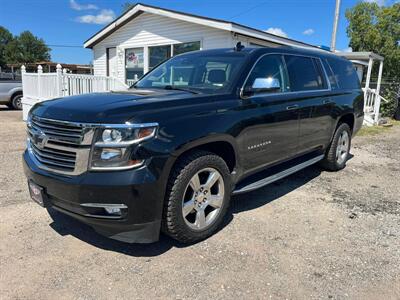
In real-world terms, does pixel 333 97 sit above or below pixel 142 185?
above

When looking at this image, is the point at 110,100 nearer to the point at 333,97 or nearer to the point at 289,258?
the point at 289,258

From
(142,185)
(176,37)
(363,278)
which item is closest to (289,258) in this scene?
(363,278)

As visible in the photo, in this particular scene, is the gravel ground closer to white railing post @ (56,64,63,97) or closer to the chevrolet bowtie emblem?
the chevrolet bowtie emblem

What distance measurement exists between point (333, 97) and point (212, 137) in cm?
302

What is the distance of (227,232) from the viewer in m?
3.69

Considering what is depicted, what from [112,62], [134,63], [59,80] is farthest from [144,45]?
[59,80]

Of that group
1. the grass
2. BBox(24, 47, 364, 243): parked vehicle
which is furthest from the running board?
the grass

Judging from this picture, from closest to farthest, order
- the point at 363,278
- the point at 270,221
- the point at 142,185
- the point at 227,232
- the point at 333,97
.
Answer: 1. the point at 142,185
2. the point at 363,278
3. the point at 227,232
4. the point at 270,221
5. the point at 333,97

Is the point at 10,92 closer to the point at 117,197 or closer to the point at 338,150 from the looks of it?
the point at 338,150

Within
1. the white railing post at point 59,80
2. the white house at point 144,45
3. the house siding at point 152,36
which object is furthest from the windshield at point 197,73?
the house siding at point 152,36

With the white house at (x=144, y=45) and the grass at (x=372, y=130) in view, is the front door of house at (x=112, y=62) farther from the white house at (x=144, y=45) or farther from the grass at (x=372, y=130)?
the grass at (x=372, y=130)

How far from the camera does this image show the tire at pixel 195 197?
3.06 metres

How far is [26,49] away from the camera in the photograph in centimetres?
7994

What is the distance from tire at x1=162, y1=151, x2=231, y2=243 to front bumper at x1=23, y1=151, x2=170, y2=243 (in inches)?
6.2
